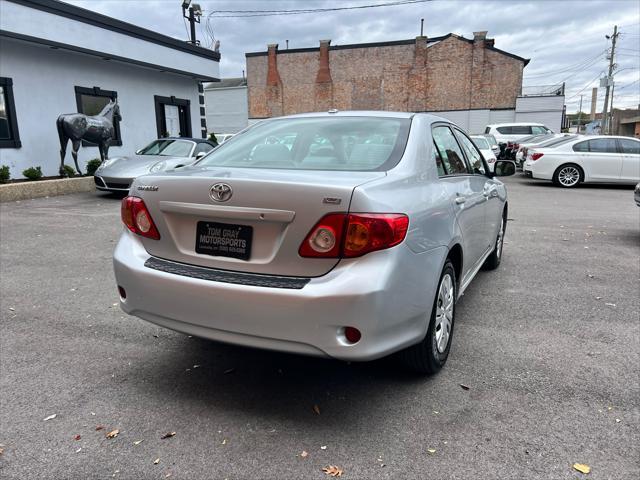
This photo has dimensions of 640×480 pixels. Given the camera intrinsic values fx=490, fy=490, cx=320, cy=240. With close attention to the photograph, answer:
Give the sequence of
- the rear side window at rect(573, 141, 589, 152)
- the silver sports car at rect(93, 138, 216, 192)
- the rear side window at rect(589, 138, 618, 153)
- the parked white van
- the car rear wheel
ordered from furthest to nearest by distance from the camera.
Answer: the parked white van
the rear side window at rect(573, 141, 589, 152)
the rear side window at rect(589, 138, 618, 153)
the silver sports car at rect(93, 138, 216, 192)
the car rear wheel

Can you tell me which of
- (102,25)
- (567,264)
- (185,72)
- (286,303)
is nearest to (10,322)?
(286,303)

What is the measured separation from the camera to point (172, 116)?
18.2 metres

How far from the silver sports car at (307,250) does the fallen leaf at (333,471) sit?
0.49 meters

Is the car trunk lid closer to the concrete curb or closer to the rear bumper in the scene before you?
the rear bumper

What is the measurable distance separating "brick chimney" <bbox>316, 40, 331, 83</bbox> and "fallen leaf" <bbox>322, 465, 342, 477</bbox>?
3841cm

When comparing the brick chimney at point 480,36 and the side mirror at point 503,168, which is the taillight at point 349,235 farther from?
the brick chimney at point 480,36

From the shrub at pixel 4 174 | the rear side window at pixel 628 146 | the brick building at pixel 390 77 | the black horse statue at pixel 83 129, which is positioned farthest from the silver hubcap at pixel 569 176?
the brick building at pixel 390 77

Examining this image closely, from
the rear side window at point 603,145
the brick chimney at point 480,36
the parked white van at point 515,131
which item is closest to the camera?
the rear side window at point 603,145

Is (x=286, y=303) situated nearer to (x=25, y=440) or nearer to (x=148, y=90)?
(x=25, y=440)

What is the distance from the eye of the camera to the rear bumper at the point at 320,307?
7.54ft

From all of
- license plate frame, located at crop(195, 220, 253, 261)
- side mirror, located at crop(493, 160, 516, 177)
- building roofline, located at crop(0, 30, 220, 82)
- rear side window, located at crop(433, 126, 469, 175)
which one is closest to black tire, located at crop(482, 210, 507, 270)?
side mirror, located at crop(493, 160, 516, 177)

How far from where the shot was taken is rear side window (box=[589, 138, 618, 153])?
13844 millimetres

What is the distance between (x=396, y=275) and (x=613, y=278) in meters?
3.97

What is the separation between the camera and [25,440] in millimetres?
2461
